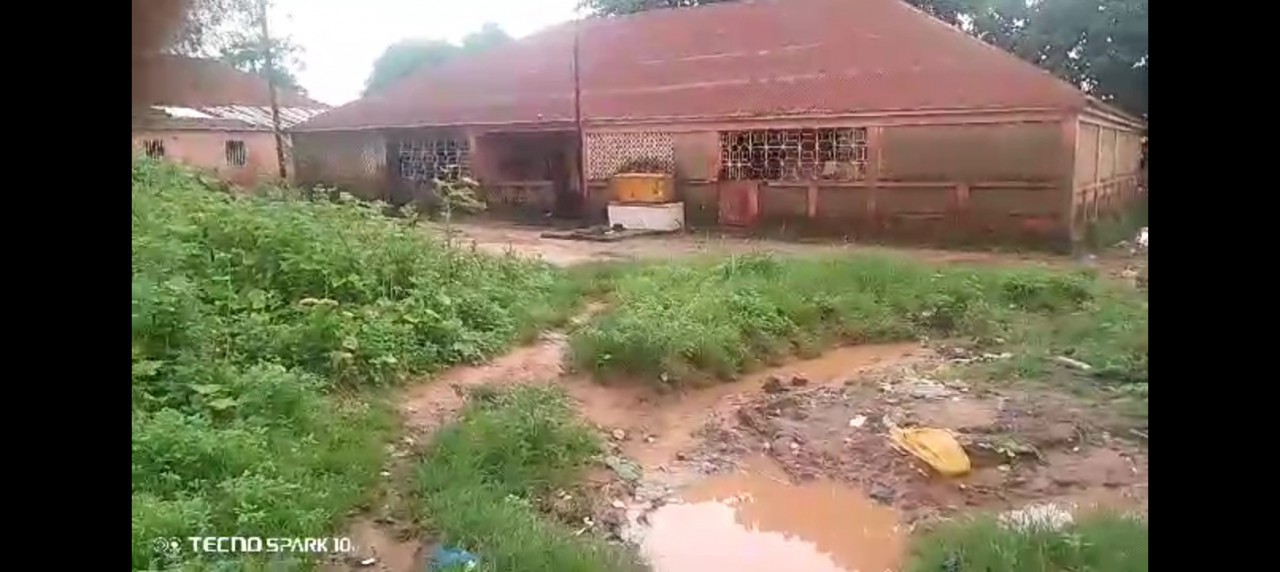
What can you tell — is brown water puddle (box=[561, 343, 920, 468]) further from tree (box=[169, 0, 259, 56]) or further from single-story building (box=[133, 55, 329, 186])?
tree (box=[169, 0, 259, 56])

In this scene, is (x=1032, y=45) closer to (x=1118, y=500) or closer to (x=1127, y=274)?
(x=1127, y=274)

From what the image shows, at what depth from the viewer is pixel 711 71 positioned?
1.85 meters

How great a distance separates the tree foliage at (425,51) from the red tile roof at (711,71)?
18 mm

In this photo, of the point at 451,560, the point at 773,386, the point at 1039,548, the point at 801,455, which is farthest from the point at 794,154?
the point at 451,560

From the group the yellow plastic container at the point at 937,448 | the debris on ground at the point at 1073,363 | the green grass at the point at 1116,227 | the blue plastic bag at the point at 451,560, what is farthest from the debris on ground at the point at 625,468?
the green grass at the point at 1116,227

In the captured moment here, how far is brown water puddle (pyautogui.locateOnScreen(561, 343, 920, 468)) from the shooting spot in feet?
5.86

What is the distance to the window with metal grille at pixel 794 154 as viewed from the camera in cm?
183

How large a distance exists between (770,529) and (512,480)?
0.40m

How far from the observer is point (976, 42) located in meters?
1.77

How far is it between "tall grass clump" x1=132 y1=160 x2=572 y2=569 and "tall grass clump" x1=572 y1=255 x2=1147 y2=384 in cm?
13

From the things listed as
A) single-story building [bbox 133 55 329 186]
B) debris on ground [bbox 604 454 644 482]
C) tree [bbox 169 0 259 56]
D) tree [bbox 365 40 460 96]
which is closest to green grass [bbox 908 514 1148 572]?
debris on ground [bbox 604 454 644 482]

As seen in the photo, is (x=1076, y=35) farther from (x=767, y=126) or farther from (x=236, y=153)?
(x=236, y=153)

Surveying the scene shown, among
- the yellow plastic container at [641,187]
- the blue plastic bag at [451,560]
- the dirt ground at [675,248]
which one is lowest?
the blue plastic bag at [451,560]

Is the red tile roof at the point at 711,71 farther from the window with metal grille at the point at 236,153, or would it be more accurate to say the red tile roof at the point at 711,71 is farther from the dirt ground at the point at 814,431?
the dirt ground at the point at 814,431
